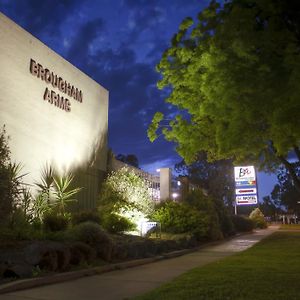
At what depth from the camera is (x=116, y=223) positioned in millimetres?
20953

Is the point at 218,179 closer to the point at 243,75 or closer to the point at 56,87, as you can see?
the point at 56,87

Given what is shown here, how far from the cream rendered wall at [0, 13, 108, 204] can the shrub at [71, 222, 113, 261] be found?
6800 mm

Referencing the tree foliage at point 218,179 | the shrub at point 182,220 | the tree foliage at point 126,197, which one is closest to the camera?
the tree foliage at point 126,197

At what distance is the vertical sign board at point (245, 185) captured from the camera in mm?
48938

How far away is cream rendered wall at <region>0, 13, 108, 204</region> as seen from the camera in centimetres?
1919

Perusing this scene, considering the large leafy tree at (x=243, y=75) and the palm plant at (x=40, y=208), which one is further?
the palm plant at (x=40, y=208)

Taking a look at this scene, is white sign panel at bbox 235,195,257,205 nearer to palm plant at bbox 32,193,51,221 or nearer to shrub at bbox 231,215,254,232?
shrub at bbox 231,215,254,232

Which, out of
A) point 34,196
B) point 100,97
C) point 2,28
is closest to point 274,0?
point 2,28

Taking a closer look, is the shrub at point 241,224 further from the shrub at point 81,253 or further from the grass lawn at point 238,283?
the shrub at point 81,253

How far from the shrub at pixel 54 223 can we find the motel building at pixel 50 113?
9.79 feet

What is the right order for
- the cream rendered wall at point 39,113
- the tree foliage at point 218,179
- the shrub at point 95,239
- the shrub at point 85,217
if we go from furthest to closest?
the tree foliage at point 218,179
the shrub at point 85,217
the cream rendered wall at point 39,113
the shrub at point 95,239

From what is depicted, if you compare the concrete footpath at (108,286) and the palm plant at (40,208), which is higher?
the palm plant at (40,208)

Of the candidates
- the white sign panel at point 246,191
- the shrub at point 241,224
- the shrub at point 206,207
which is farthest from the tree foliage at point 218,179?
the shrub at point 206,207

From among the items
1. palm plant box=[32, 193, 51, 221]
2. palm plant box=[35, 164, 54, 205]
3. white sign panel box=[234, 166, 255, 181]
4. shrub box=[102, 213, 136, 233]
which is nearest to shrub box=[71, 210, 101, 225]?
shrub box=[102, 213, 136, 233]
